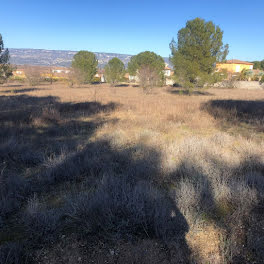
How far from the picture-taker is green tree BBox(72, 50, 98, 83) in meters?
34.8

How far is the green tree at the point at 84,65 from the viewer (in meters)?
34.8

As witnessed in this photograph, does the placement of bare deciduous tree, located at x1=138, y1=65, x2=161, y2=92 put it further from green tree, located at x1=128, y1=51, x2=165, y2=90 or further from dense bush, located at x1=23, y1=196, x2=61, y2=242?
dense bush, located at x1=23, y1=196, x2=61, y2=242

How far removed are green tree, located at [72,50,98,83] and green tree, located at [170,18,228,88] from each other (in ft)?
72.4

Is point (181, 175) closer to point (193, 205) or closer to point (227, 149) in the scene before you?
point (193, 205)

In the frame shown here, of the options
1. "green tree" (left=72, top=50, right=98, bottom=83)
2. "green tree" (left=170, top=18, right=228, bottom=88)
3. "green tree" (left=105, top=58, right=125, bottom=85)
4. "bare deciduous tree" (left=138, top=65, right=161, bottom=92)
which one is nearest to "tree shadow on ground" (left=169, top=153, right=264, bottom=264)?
"green tree" (left=170, top=18, right=228, bottom=88)

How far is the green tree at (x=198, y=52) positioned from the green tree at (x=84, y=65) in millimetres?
22075

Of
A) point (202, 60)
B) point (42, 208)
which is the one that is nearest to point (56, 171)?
point (42, 208)

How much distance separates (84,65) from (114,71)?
648 cm

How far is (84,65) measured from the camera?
1511 inches

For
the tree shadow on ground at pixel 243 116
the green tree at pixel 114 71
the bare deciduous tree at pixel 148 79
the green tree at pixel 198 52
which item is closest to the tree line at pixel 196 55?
the green tree at pixel 198 52

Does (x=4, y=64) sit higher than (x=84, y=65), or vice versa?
(x=84, y=65)

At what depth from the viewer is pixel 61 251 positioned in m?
1.87

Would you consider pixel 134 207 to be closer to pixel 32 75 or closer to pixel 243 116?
pixel 243 116

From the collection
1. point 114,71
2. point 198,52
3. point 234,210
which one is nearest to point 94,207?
point 234,210
